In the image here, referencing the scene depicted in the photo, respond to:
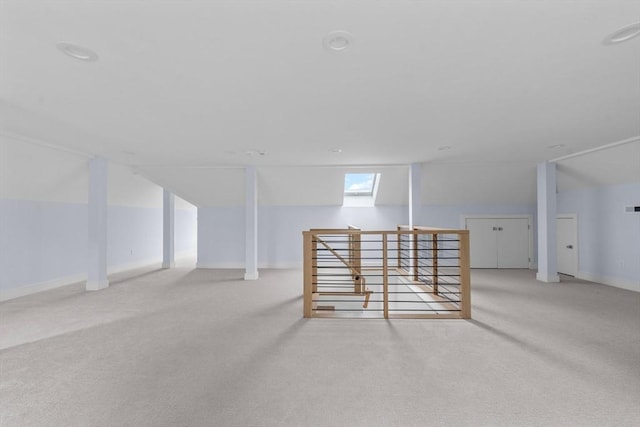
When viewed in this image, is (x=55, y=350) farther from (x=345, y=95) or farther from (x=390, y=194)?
(x=390, y=194)

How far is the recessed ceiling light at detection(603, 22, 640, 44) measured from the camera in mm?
1675

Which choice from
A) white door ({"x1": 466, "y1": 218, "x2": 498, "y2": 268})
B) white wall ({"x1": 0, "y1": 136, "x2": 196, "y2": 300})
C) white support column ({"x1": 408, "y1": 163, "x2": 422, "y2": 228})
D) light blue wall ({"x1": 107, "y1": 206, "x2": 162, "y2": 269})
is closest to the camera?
white wall ({"x1": 0, "y1": 136, "x2": 196, "y2": 300})

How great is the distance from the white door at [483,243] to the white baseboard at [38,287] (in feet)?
28.7

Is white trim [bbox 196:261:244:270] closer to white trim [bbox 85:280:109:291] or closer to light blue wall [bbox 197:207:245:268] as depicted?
light blue wall [bbox 197:207:245:268]

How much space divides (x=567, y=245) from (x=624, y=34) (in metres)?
5.72

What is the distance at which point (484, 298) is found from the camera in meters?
4.22

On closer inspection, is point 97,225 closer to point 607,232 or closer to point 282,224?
point 282,224

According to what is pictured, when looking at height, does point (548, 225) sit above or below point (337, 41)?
below

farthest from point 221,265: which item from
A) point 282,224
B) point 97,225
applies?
point 97,225

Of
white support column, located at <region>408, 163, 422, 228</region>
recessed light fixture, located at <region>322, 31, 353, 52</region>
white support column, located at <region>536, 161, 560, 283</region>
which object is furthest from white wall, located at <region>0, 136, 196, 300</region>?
white support column, located at <region>536, 161, 560, 283</region>

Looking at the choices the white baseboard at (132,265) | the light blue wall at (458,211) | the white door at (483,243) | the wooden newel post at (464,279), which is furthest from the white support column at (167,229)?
the white door at (483,243)

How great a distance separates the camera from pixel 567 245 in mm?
5926

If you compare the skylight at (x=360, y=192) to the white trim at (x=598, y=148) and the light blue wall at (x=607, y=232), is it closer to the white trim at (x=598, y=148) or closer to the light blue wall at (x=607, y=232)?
the white trim at (x=598, y=148)

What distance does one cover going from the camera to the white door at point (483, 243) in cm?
692
